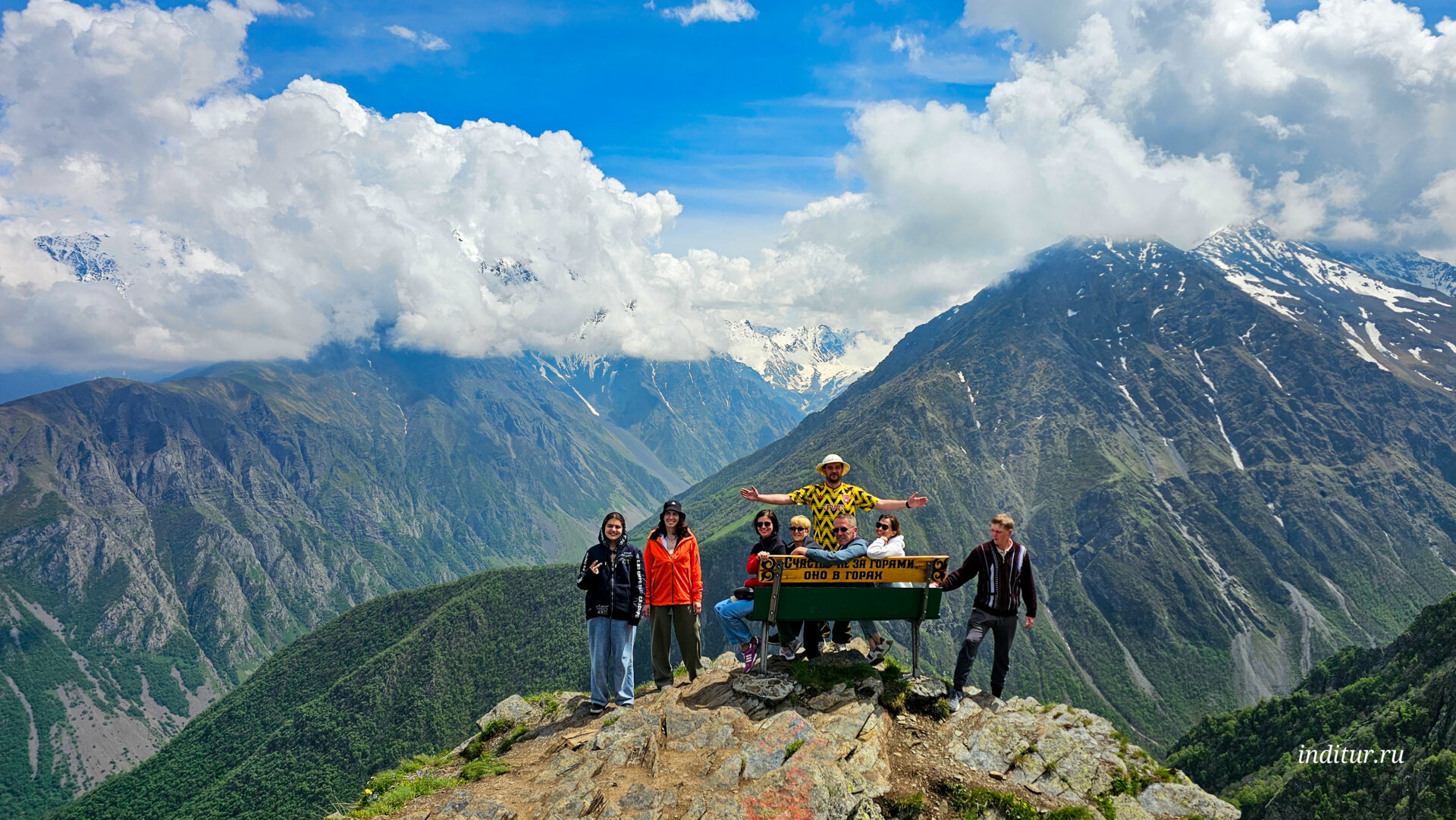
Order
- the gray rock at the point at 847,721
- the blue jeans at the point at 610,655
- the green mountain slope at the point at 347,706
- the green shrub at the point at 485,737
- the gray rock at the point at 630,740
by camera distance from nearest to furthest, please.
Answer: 1. the gray rock at the point at 630,740
2. the gray rock at the point at 847,721
3. the blue jeans at the point at 610,655
4. the green shrub at the point at 485,737
5. the green mountain slope at the point at 347,706

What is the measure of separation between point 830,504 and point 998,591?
386 centimetres

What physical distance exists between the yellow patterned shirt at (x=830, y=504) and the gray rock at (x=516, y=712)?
8.27 meters

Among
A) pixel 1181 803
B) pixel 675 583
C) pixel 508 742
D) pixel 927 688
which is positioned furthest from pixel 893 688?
pixel 508 742

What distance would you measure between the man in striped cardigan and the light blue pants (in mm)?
4292

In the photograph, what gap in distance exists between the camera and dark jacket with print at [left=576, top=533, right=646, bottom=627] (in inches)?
549

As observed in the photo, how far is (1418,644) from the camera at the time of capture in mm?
93375

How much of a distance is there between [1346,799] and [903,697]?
75.3 meters

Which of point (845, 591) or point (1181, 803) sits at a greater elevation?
point (845, 591)

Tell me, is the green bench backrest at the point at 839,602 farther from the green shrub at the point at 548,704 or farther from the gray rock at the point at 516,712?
the gray rock at the point at 516,712

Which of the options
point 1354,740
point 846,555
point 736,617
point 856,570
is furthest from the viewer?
point 1354,740

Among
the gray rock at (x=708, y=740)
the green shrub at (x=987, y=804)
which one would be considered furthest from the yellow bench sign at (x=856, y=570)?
the green shrub at (x=987, y=804)

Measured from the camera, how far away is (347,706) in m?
156

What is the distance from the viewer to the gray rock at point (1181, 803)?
1157 centimetres

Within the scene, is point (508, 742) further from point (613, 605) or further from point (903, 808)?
point (903, 808)
